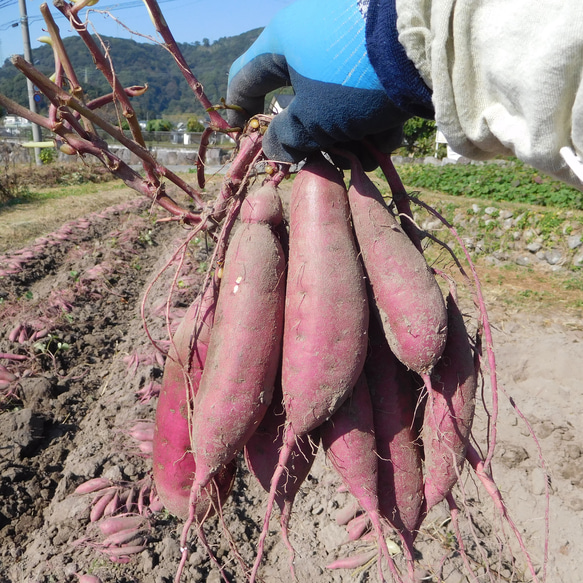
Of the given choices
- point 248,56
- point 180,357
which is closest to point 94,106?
point 248,56

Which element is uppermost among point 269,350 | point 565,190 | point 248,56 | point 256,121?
point 248,56

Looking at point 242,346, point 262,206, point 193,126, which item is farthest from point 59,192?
point 193,126

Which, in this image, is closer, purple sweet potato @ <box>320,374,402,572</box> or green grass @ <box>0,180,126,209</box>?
purple sweet potato @ <box>320,374,402,572</box>

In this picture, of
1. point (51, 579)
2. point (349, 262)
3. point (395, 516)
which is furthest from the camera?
point (51, 579)

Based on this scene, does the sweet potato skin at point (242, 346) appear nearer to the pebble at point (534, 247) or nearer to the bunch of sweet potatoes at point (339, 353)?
the bunch of sweet potatoes at point (339, 353)

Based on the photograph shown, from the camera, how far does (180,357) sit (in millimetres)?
1512

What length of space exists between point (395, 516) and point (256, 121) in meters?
1.17

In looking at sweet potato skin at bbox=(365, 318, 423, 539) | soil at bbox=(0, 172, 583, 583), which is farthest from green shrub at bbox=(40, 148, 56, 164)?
sweet potato skin at bbox=(365, 318, 423, 539)

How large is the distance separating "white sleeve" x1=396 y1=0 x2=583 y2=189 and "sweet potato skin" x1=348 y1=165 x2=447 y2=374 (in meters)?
0.31

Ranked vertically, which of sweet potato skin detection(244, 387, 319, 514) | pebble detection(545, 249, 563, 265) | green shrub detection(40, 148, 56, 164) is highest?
sweet potato skin detection(244, 387, 319, 514)

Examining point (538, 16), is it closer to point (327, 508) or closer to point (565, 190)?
point (327, 508)

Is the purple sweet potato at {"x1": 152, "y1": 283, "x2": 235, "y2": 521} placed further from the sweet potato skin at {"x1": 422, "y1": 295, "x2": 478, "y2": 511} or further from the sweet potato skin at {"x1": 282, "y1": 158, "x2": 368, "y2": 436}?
the sweet potato skin at {"x1": 422, "y1": 295, "x2": 478, "y2": 511}

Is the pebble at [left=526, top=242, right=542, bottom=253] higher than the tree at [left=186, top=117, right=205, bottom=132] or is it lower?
lower

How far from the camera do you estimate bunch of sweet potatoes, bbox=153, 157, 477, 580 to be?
1206 millimetres
